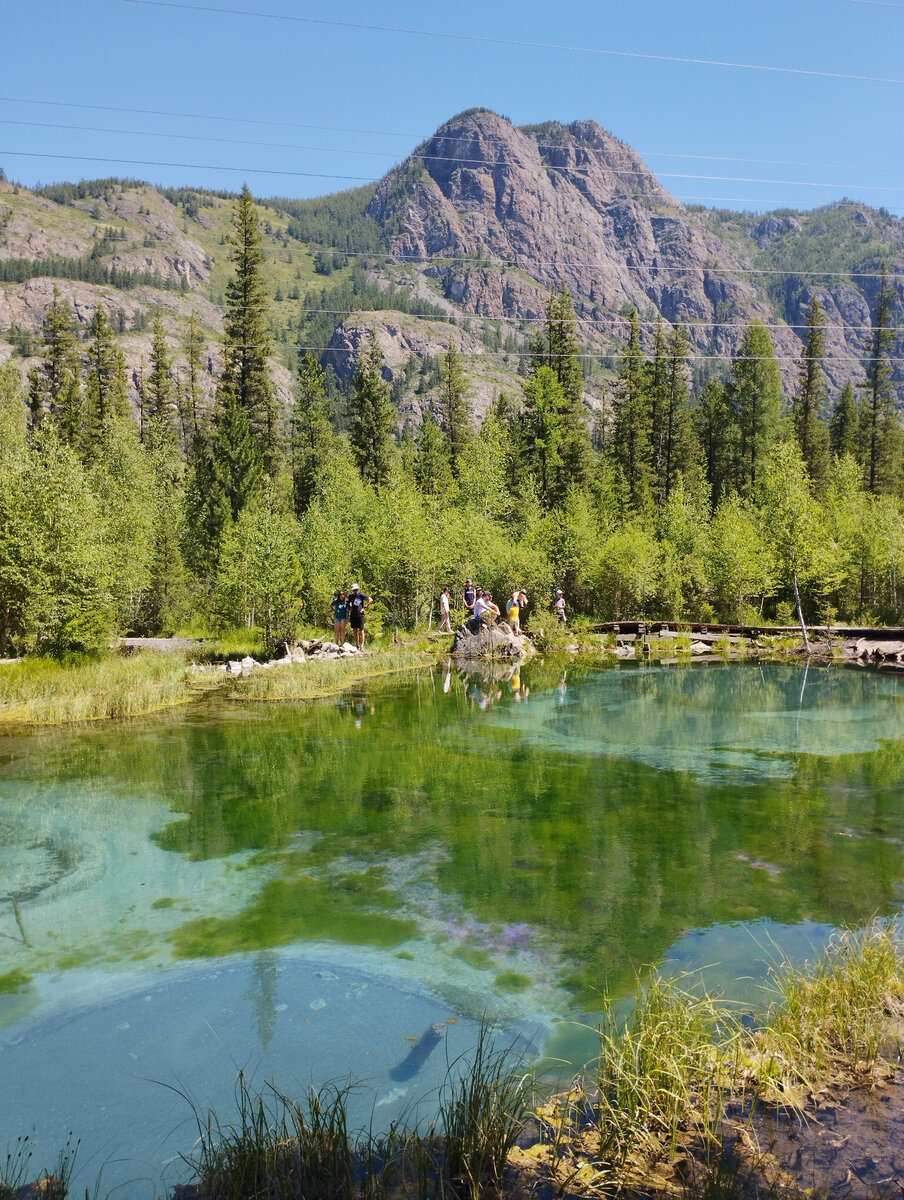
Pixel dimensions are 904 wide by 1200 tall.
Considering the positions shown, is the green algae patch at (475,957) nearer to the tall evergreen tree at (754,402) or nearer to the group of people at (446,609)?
the group of people at (446,609)

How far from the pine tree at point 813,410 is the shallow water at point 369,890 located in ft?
150

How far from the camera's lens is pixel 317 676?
21438mm

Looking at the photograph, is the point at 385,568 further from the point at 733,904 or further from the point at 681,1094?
the point at 681,1094

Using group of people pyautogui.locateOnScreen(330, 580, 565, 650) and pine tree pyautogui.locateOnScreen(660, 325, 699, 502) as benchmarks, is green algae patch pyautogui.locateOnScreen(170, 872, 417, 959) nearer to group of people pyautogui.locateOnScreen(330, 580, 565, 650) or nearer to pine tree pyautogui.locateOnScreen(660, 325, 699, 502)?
group of people pyautogui.locateOnScreen(330, 580, 565, 650)

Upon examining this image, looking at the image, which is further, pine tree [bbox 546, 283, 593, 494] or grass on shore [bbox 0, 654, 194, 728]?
pine tree [bbox 546, 283, 593, 494]

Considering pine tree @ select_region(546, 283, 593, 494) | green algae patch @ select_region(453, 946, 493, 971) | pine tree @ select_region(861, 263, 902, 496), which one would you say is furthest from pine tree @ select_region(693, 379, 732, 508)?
green algae patch @ select_region(453, 946, 493, 971)

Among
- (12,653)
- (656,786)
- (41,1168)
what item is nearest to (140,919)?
(41,1168)

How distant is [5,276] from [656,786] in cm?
22105

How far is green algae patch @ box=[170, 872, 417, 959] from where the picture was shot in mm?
7113

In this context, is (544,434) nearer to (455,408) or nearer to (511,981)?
(455,408)

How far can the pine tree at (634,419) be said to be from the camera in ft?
179

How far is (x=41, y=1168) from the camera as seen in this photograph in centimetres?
435

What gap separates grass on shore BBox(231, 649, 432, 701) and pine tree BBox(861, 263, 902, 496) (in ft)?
142

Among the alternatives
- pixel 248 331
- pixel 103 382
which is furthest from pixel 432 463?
pixel 103 382
